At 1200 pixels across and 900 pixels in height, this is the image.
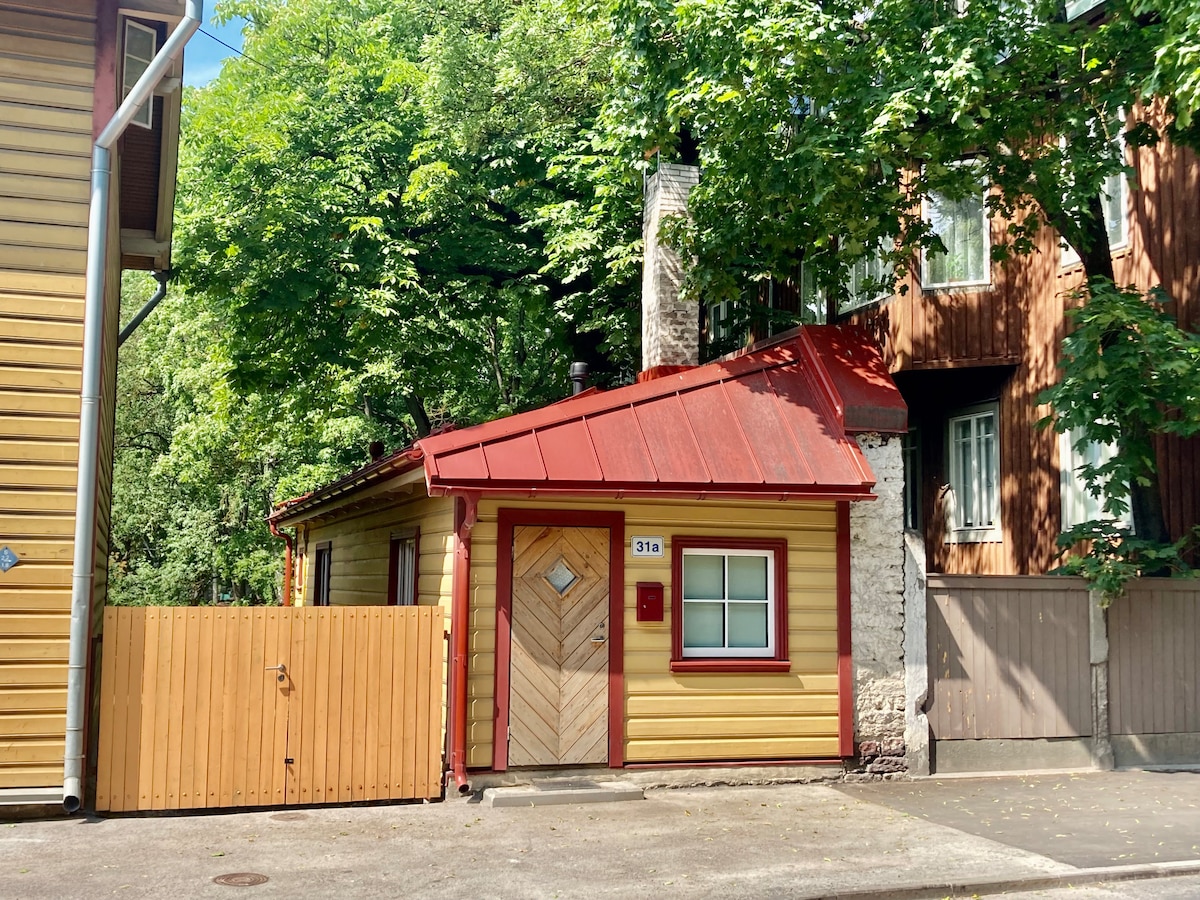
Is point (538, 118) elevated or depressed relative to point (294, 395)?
elevated

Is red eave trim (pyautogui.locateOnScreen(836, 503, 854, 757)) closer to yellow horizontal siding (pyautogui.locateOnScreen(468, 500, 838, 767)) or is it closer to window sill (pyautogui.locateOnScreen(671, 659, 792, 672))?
yellow horizontal siding (pyautogui.locateOnScreen(468, 500, 838, 767))

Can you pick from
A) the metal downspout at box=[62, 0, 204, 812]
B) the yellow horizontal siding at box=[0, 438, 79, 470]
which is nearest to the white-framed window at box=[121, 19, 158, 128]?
the metal downspout at box=[62, 0, 204, 812]

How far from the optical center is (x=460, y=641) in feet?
33.9

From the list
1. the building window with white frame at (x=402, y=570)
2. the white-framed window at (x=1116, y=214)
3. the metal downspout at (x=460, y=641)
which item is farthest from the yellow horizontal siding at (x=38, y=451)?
the white-framed window at (x=1116, y=214)

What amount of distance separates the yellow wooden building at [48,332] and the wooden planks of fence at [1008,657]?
7.94 metres

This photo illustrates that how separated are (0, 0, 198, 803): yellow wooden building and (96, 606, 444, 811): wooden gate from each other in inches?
18.5

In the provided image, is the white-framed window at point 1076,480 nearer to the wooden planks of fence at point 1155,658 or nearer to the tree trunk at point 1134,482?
the tree trunk at point 1134,482

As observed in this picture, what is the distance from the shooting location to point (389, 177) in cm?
2053

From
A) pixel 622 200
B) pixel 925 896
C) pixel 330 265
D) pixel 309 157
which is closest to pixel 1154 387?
pixel 925 896

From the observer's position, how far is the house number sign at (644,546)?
36.5ft

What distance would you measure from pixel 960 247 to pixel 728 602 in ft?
25.6

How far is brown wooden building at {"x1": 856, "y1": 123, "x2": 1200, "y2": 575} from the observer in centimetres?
1434

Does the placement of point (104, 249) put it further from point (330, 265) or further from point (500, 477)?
point (330, 265)

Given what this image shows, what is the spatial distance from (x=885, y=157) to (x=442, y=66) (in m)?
10.7
